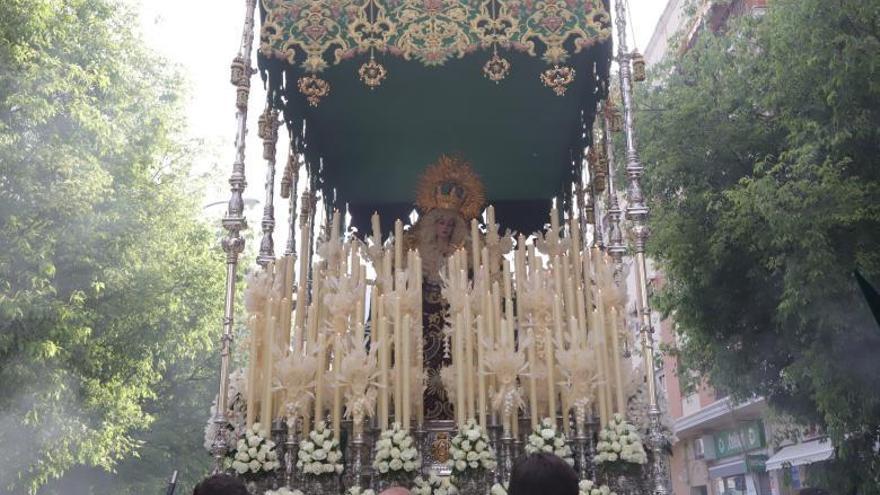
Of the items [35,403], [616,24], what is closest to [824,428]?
[616,24]

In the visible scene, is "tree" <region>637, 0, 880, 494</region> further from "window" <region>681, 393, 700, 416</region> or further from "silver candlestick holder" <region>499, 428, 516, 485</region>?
"window" <region>681, 393, 700, 416</region>

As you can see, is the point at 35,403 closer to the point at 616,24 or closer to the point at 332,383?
the point at 332,383

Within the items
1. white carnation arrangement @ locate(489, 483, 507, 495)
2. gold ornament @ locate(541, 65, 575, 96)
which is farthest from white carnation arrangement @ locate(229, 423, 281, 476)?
gold ornament @ locate(541, 65, 575, 96)

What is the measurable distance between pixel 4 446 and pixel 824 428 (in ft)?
40.3

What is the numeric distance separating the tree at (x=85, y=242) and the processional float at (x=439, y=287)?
5.61 metres

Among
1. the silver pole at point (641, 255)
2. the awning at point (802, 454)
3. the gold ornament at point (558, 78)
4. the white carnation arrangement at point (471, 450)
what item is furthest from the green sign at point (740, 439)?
the white carnation arrangement at point (471, 450)

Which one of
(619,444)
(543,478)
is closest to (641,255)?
(619,444)

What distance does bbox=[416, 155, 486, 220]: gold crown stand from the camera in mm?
8812

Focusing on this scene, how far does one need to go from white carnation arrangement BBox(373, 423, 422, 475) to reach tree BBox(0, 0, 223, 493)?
25.7ft

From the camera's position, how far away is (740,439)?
2400 cm

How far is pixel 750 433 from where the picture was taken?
2362 centimetres

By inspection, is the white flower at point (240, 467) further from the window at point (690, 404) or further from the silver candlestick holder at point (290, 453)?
the window at point (690, 404)

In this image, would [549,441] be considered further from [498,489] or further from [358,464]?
[358,464]

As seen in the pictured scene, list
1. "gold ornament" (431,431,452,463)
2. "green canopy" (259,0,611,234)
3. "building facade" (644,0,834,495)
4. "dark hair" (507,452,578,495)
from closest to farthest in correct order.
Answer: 1. "dark hair" (507,452,578,495)
2. "gold ornament" (431,431,452,463)
3. "green canopy" (259,0,611,234)
4. "building facade" (644,0,834,495)
